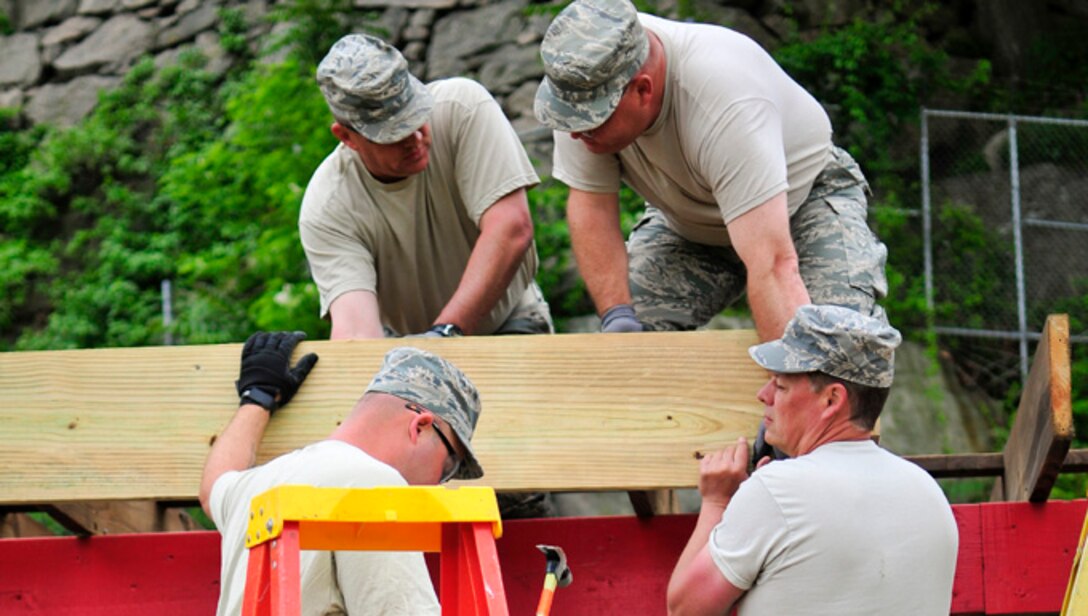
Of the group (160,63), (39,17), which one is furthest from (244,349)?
(39,17)

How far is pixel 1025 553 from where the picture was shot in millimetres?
3705

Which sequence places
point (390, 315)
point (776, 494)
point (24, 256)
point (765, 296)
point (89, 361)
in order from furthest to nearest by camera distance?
point (24, 256)
point (390, 315)
point (89, 361)
point (765, 296)
point (776, 494)

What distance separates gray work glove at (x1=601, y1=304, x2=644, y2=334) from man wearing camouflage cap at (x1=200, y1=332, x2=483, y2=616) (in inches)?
36.7

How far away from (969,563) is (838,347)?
3.82 ft

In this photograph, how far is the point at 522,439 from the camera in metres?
3.46

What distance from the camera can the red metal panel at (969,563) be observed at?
370 centimetres

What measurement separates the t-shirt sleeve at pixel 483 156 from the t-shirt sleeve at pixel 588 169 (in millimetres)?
275

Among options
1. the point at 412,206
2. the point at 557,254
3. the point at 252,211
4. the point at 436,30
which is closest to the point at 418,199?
the point at 412,206

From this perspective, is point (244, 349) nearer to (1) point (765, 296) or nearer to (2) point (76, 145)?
(1) point (765, 296)

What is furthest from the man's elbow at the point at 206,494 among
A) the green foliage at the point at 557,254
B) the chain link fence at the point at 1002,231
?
the chain link fence at the point at 1002,231

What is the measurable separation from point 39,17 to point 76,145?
2.00 m

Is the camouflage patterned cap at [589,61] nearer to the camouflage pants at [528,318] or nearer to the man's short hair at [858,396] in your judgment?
the man's short hair at [858,396]

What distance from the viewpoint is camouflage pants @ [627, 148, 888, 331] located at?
148 inches

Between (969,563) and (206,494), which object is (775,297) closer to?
(969,563)
